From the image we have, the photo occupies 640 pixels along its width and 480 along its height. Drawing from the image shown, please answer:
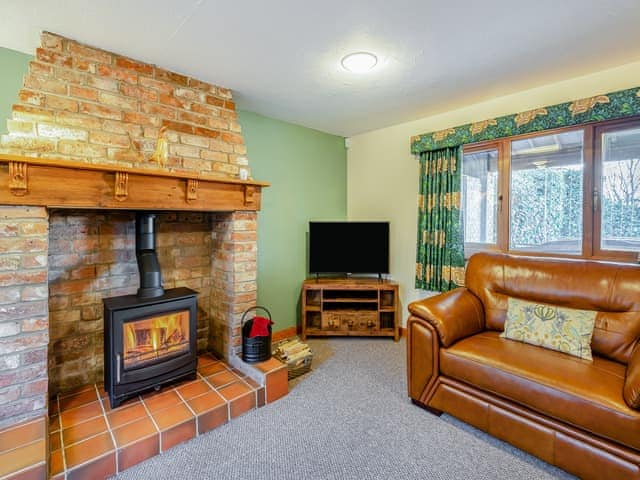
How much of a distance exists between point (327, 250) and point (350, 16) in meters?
2.36

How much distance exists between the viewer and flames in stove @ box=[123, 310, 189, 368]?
209 centimetres

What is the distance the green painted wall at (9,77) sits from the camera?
6.48ft

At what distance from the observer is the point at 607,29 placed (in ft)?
6.10

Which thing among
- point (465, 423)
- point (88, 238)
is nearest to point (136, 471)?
point (88, 238)

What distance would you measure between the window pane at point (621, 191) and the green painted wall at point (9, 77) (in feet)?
13.4

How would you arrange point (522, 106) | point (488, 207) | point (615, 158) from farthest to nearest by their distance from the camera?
point (488, 207) → point (522, 106) → point (615, 158)

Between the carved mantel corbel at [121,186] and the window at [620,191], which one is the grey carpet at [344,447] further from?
the window at [620,191]

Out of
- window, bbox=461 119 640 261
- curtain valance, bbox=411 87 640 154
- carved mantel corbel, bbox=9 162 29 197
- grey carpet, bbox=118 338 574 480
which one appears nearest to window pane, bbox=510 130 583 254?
window, bbox=461 119 640 261

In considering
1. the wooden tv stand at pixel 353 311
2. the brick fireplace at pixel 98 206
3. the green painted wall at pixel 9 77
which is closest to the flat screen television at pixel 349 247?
the wooden tv stand at pixel 353 311

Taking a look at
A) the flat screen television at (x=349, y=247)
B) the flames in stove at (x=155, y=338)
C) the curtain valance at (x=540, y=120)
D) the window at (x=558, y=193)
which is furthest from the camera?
the flat screen television at (x=349, y=247)

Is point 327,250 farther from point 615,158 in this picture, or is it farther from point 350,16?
point 615,158

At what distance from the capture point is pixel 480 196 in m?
3.16

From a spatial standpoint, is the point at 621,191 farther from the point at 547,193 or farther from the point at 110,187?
the point at 110,187

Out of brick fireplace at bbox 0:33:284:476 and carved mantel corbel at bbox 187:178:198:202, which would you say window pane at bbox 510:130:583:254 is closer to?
brick fireplace at bbox 0:33:284:476
